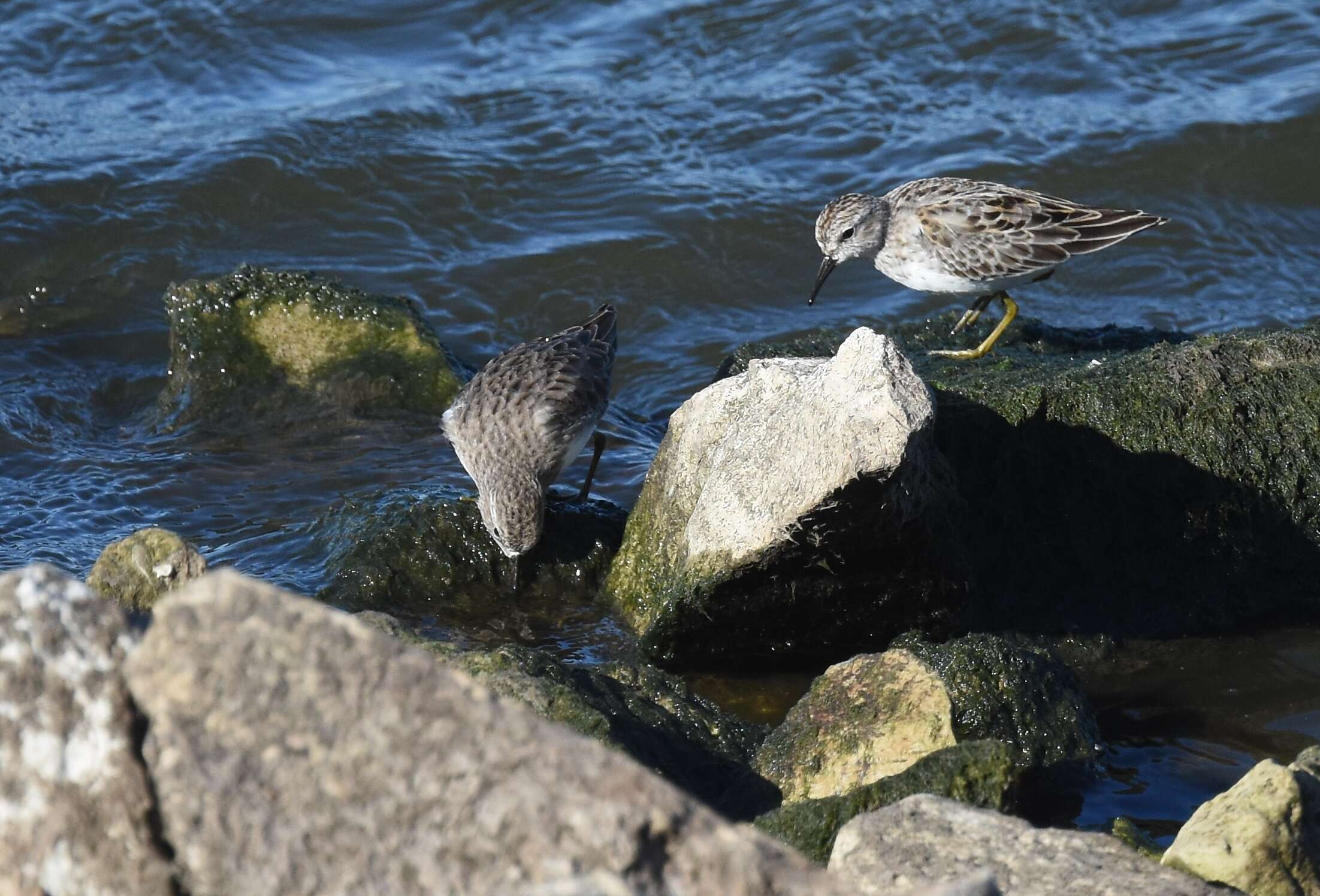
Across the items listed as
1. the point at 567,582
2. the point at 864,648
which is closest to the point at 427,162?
the point at 567,582

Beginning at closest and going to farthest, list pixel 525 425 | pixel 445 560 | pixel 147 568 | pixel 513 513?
pixel 147 568 → pixel 513 513 → pixel 445 560 → pixel 525 425

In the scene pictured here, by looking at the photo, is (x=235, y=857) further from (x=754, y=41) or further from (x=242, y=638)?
(x=754, y=41)

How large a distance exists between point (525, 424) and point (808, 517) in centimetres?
200

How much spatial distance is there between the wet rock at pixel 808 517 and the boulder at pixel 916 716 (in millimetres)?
493

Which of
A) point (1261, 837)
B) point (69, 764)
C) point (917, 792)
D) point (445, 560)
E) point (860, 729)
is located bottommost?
point (445, 560)

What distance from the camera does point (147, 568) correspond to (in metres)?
4.45

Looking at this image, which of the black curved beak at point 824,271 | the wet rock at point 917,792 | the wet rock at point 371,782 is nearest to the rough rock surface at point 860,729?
the wet rock at point 917,792

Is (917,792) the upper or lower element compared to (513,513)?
upper

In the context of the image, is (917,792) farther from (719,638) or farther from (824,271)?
(824,271)

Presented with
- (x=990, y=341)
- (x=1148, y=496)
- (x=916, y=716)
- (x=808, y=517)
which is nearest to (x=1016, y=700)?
(x=916, y=716)

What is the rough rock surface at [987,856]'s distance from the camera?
3.24 m

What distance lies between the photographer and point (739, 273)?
1007 centimetres

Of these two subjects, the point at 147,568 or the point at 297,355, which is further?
the point at 297,355

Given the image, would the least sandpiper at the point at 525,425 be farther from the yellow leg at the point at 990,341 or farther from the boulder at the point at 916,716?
the boulder at the point at 916,716
